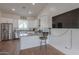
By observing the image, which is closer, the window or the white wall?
the white wall

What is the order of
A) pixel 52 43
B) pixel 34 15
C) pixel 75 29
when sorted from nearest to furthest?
1. pixel 75 29
2. pixel 34 15
3. pixel 52 43

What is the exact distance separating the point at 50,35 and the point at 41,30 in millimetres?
344

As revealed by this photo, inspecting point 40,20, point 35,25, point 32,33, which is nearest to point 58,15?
point 40,20

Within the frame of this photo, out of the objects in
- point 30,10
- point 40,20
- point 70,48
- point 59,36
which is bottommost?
point 70,48

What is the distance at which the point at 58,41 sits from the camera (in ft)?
9.94

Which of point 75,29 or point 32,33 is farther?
point 32,33

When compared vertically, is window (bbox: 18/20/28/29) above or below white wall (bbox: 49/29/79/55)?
above

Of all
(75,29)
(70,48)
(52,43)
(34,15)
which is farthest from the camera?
(52,43)

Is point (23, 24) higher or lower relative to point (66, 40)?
higher

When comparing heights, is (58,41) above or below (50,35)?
below

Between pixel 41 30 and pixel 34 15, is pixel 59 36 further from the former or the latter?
pixel 34 15

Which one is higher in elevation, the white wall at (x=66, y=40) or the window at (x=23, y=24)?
the window at (x=23, y=24)

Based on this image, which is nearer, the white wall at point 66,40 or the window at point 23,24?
the white wall at point 66,40

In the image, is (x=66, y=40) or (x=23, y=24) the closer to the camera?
(x=66, y=40)
